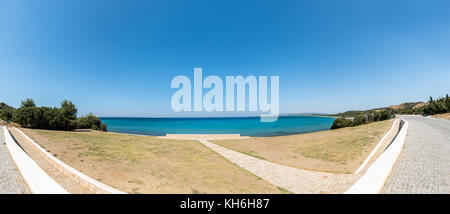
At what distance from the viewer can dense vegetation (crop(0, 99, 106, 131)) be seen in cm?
2461

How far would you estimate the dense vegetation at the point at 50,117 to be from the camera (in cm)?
2461

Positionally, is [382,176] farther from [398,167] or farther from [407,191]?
[398,167]

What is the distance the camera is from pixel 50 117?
1067 inches

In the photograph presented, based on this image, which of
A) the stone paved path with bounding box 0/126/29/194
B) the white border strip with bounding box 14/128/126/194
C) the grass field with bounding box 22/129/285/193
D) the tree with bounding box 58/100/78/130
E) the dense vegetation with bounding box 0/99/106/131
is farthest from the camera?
the tree with bounding box 58/100/78/130

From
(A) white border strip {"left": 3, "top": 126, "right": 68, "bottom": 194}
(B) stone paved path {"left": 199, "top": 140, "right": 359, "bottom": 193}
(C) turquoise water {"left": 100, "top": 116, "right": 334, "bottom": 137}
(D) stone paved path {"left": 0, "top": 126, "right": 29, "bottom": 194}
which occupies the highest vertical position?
(A) white border strip {"left": 3, "top": 126, "right": 68, "bottom": 194}

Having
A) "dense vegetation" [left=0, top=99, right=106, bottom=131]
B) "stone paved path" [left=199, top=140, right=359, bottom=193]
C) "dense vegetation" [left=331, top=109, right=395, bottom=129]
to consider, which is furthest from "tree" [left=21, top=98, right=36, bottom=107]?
"dense vegetation" [left=331, top=109, right=395, bottom=129]

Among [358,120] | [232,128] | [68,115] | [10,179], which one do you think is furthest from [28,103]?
[358,120]

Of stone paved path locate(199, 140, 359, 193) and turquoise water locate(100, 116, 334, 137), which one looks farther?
turquoise water locate(100, 116, 334, 137)

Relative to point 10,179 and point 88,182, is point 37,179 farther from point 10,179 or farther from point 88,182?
point 88,182

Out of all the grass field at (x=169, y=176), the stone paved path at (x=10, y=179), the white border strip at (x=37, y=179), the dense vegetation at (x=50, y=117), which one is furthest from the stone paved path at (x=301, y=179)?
the dense vegetation at (x=50, y=117)

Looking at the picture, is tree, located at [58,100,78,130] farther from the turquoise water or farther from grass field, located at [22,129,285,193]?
grass field, located at [22,129,285,193]
